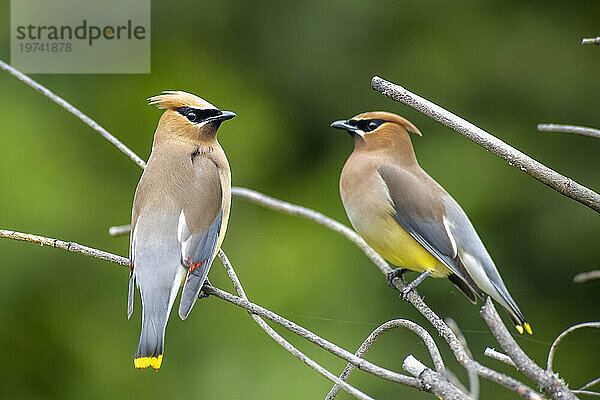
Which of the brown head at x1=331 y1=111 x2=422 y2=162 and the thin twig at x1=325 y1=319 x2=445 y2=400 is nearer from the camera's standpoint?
the thin twig at x1=325 y1=319 x2=445 y2=400

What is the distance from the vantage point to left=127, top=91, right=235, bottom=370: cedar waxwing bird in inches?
51.6

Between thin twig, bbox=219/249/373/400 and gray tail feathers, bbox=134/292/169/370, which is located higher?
thin twig, bbox=219/249/373/400

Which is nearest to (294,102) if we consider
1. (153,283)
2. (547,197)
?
(547,197)

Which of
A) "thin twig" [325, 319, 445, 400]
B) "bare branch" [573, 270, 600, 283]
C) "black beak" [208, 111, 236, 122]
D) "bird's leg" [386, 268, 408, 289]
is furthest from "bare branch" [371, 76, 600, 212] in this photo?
"bird's leg" [386, 268, 408, 289]

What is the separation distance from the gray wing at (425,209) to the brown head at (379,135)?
0.04 metres

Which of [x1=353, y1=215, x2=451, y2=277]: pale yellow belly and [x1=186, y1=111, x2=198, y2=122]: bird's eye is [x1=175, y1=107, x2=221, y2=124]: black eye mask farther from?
[x1=353, y1=215, x2=451, y2=277]: pale yellow belly

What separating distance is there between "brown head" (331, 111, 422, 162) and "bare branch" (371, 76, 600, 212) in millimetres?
625

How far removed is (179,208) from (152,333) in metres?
0.22

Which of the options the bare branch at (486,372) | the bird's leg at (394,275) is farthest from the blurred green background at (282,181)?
the bare branch at (486,372)

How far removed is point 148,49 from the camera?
343 cm

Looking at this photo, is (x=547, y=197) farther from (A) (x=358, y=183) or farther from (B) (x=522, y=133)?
(A) (x=358, y=183)

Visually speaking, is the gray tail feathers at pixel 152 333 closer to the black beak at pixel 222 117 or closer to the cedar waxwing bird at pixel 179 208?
the cedar waxwing bird at pixel 179 208

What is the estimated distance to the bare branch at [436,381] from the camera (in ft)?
2.45

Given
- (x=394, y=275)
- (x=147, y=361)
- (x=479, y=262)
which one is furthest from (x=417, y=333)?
(x=394, y=275)
